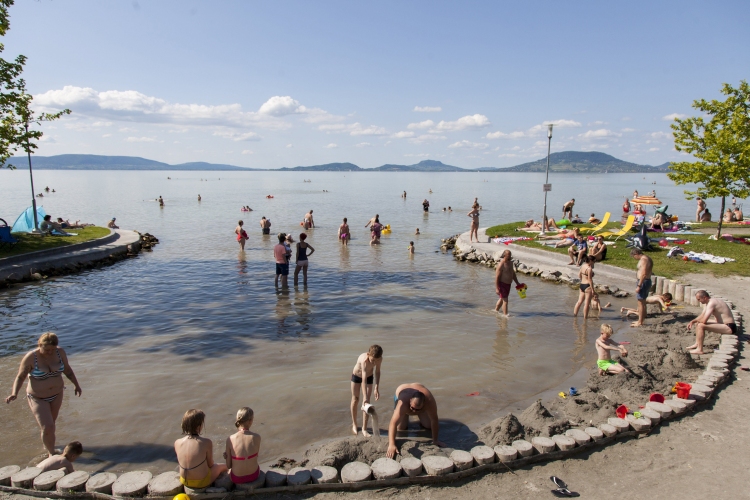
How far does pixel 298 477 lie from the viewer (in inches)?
213

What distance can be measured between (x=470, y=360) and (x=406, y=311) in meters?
4.01

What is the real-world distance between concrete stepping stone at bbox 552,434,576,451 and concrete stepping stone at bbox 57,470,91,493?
5.53 m

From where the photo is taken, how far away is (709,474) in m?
5.54

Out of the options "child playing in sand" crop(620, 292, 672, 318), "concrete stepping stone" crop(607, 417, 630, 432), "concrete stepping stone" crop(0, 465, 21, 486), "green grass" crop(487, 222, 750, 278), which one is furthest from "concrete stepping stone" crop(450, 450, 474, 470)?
"green grass" crop(487, 222, 750, 278)

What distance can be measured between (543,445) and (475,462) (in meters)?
0.93

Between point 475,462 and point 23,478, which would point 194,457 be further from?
point 475,462

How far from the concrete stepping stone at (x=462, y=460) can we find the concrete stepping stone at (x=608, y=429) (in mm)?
1949

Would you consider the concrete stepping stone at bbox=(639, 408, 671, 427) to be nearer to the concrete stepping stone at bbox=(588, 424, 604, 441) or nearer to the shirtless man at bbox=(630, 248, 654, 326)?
the concrete stepping stone at bbox=(588, 424, 604, 441)

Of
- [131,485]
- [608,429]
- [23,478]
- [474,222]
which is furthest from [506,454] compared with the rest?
[474,222]

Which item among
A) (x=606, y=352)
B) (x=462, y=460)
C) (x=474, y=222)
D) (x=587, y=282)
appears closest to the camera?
(x=462, y=460)

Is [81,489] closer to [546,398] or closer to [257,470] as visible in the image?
[257,470]

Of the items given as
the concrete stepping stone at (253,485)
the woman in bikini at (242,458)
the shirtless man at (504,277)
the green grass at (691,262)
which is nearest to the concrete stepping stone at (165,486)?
the concrete stepping stone at (253,485)

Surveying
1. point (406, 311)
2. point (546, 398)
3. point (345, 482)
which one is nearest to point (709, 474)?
point (546, 398)

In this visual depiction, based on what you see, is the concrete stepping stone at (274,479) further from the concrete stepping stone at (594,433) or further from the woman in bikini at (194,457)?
the concrete stepping stone at (594,433)
